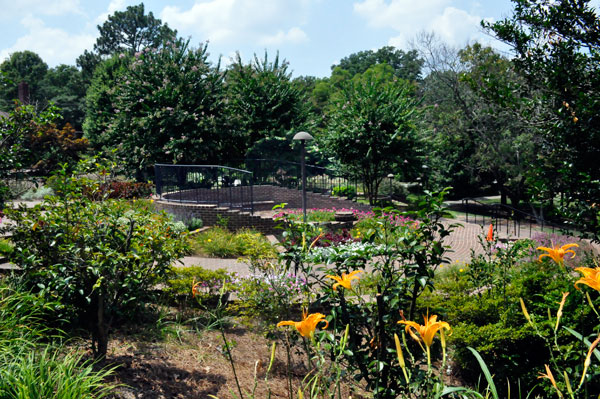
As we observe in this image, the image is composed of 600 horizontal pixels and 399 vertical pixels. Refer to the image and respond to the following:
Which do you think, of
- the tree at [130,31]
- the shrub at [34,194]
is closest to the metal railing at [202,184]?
the shrub at [34,194]

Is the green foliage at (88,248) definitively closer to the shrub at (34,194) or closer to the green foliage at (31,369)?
the green foliage at (31,369)

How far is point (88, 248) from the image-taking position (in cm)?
428

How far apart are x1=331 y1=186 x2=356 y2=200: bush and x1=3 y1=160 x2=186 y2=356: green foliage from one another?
13.6 metres

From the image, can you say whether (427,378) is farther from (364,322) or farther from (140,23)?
(140,23)

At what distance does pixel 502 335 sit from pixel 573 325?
695 millimetres

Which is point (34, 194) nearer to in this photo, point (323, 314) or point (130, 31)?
point (323, 314)

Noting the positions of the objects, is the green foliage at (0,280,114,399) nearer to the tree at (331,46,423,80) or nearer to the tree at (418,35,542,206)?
the tree at (418,35,542,206)

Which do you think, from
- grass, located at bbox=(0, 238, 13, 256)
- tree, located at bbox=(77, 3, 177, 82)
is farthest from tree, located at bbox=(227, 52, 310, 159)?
tree, located at bbox=(77, 3, 177, 82)

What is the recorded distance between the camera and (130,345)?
16.1ft

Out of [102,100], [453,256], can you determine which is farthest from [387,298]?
[102,100]

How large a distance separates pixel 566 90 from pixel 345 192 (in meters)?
13.5

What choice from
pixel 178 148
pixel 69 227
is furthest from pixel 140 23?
pixel 69 227

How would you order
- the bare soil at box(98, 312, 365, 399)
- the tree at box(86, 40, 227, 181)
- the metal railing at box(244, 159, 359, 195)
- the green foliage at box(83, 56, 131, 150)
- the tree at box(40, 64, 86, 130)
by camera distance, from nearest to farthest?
1. the bare soil at box(98, 312, 365, 399)
2. the metal railing at box(244, 159, 359, 195)
3. the tree at box(86, 40, 227, 181)
4. the green foliage at box(83, 56, 131, 150)
5. the tree at box(40, 64, 86, 130)

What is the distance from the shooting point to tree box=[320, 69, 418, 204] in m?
16.5
